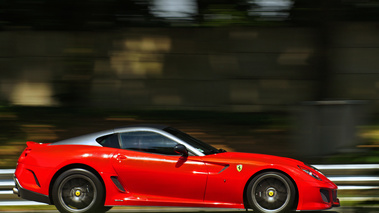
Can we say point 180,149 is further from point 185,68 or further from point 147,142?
point 185,68

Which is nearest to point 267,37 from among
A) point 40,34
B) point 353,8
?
point 353,8

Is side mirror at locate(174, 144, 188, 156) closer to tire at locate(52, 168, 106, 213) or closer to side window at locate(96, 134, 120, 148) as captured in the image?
side window at locate(96, 134, 120, 148)

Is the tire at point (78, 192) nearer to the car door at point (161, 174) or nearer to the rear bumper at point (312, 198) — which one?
the car door at point (161, 174)

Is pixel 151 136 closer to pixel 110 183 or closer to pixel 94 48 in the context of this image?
pixel 110 183

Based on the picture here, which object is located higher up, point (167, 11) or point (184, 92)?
point (167, 11)

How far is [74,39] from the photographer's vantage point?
1153 cm

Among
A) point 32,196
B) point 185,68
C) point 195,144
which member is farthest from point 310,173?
point 185,68

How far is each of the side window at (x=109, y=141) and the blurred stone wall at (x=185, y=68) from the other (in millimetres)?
4875

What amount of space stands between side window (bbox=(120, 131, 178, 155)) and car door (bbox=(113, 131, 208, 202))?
0.02 metres

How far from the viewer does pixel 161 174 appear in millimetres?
6148

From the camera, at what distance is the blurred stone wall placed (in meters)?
11.4

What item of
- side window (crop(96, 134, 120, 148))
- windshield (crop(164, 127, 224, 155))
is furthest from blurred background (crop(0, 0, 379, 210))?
side window (crop(96, 134, 120, 148))

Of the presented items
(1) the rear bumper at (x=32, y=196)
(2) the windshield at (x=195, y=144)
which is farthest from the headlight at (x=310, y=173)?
(1) the rear bumper at (x=32, y=196)

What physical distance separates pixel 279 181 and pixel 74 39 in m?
7.02
